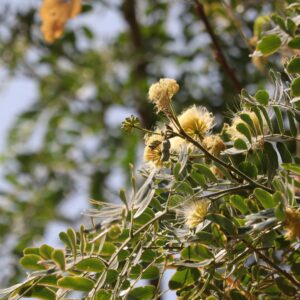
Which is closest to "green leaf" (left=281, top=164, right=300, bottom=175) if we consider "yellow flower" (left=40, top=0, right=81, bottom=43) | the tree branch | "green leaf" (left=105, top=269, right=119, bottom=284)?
"green leaf" (left=105, top=269, right=119, bottom=284)

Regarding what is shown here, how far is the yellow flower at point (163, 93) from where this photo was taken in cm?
78

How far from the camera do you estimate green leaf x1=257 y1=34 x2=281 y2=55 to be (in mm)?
792

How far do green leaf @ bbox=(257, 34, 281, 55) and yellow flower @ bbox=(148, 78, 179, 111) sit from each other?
98 mm

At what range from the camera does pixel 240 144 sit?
2.66 feet

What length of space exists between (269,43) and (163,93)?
122 millimetres

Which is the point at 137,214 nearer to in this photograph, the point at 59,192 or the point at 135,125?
the point at 135,125

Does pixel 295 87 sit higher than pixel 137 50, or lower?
higher

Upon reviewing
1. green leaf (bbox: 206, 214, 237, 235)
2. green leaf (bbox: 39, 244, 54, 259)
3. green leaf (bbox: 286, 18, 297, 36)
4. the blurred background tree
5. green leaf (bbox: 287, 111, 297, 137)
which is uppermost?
green leaf (bbox: 286, 18, 297, 36)

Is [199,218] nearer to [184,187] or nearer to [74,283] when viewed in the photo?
[184,187]

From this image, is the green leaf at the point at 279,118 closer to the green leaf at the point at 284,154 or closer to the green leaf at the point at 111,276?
the green leaf at the point at 284,154

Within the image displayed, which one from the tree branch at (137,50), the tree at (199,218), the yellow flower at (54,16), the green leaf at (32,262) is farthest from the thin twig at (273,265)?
the tree branch at (137,50)

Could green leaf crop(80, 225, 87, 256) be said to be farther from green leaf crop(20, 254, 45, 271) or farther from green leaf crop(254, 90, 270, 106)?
green leaf crop(254, 90, 270, 106)

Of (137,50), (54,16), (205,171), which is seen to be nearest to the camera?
(205,171)

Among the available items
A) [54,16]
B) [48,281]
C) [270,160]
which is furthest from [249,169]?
[54,16]
